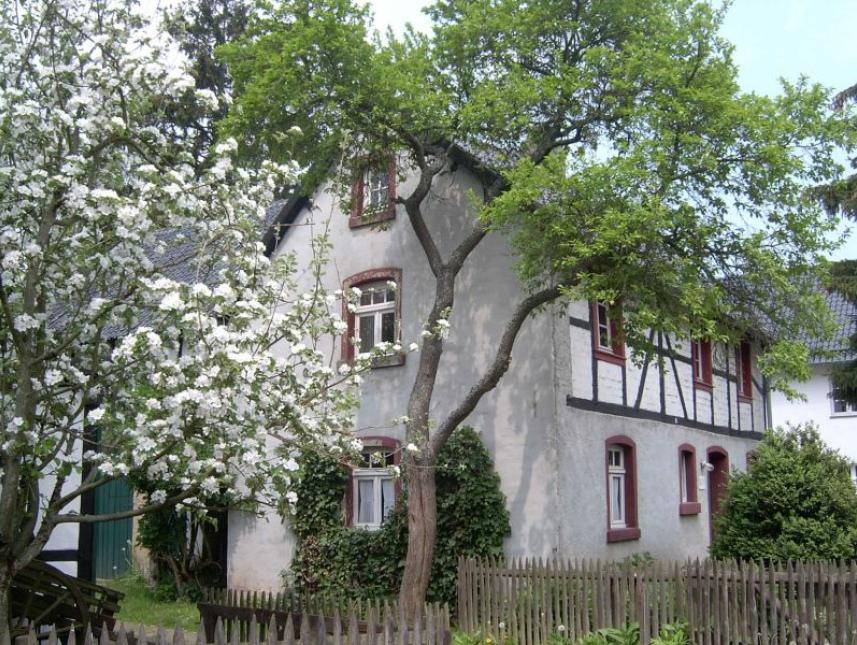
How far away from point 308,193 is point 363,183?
1152mm

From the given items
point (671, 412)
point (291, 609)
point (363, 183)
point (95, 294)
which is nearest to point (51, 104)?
point (95, 294)

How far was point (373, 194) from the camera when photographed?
56.6 feet

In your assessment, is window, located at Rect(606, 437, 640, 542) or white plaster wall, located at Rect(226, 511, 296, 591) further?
white plaster wall, located at Rect(226, 511, 296, 591)

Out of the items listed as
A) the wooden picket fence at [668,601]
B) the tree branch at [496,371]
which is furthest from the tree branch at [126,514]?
the tree branch at [496,371]

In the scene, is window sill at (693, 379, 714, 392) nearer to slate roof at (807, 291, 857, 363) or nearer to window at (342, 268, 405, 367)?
slate roof at (807, 291, 857, 363)

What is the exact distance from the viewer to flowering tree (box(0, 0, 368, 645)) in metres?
6.86

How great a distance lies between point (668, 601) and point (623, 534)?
4730 millimetres

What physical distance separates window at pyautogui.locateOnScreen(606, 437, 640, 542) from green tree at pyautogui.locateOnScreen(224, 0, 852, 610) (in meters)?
3.51

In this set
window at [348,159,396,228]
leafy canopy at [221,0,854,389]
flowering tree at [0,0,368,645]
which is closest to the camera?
flowering tree at [0,0,368,645]

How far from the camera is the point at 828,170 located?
41.2 feet

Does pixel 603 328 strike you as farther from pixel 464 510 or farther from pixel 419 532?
pixel 419 532

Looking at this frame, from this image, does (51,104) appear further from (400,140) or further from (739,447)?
(739,447)

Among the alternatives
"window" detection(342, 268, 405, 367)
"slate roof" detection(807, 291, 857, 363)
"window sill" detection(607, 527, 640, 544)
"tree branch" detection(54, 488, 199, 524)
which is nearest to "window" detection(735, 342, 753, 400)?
"slate roof" detection(807, 291, 857, 363)

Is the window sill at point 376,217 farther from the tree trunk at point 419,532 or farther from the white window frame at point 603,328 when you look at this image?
the tree trunk at point 419,532
